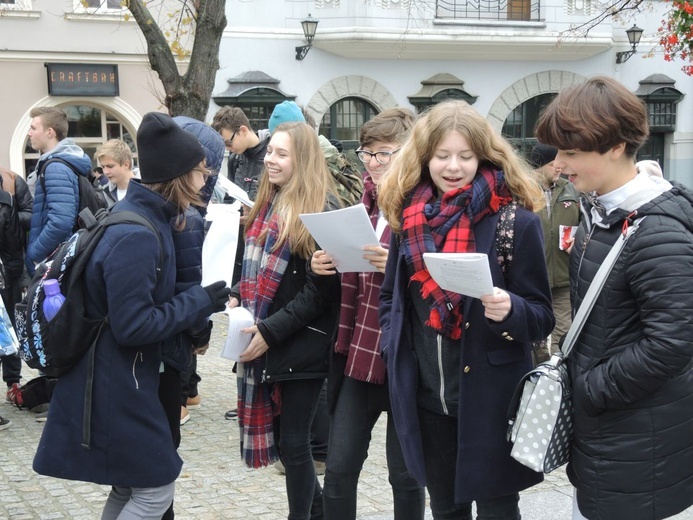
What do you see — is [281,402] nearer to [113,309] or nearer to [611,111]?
[113,309]

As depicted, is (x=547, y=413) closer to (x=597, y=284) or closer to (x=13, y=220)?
(x=597, y=284)

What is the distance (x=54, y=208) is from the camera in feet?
21.0

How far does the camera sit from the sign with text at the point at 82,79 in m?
16.2

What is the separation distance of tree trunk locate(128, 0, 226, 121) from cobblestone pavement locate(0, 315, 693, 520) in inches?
187

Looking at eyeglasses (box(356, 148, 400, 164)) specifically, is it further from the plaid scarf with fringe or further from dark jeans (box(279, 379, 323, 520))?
dark jeans (box(279, 379, 323, 520))

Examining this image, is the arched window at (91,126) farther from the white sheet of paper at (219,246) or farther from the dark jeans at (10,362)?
the white sheet of paper at (219,246)

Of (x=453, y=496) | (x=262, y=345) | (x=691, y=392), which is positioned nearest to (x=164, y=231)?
(x=262, y=345)

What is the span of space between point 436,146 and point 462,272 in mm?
666

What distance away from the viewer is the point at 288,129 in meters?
4.22

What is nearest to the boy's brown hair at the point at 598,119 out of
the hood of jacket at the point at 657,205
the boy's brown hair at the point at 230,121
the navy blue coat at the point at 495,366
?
the hood of jacket at the point at 657,205

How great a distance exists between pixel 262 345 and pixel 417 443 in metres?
1.09

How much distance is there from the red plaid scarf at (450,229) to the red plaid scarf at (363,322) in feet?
2.18

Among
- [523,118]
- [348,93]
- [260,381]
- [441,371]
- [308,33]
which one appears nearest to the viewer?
[441,371]

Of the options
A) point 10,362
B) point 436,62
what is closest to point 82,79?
point 436,62
